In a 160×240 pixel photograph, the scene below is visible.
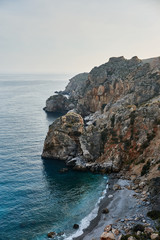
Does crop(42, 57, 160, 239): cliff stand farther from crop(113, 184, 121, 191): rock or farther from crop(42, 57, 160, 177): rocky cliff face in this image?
crop(113, 184, 121, 191): rock

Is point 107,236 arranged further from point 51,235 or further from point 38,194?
point 38,194

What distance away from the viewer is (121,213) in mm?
46000

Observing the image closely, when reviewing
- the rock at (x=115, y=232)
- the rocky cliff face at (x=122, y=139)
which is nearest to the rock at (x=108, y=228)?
the rock at (x=115, y=232)

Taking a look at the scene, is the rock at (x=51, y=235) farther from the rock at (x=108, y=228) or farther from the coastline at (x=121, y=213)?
the rock at (x=108, y=228)

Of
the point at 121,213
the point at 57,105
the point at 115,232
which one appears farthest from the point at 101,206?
the point at 57,105

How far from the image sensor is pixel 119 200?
50.7m

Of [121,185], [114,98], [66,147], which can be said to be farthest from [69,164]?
[114,98]

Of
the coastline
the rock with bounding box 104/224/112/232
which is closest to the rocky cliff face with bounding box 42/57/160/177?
the coastline

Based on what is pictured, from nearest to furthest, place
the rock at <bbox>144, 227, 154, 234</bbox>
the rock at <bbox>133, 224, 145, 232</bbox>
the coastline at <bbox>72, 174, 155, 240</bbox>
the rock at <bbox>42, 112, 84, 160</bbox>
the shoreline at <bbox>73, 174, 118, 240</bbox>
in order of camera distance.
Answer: the rock at <bbox>144, 227, 154, 234</bbox> < the rock at <bbox>133, 224, 145, 232</bbox> < the coastline at <bbox>72, 174, 155, 240</bbox> < the shoreline at <bbox>73, 174, 118, 240</bbox> < the rock at <bbox>42, 112, 84, 160</bbox>

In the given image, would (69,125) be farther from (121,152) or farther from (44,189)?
(44,189)

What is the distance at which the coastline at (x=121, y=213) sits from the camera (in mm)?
40844

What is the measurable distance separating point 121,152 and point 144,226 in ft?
100.0

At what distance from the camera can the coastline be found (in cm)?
4084

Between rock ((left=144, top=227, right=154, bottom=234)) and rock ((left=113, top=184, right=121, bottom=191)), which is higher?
rock ((left=144, top=227, right=154, bottom=234))
